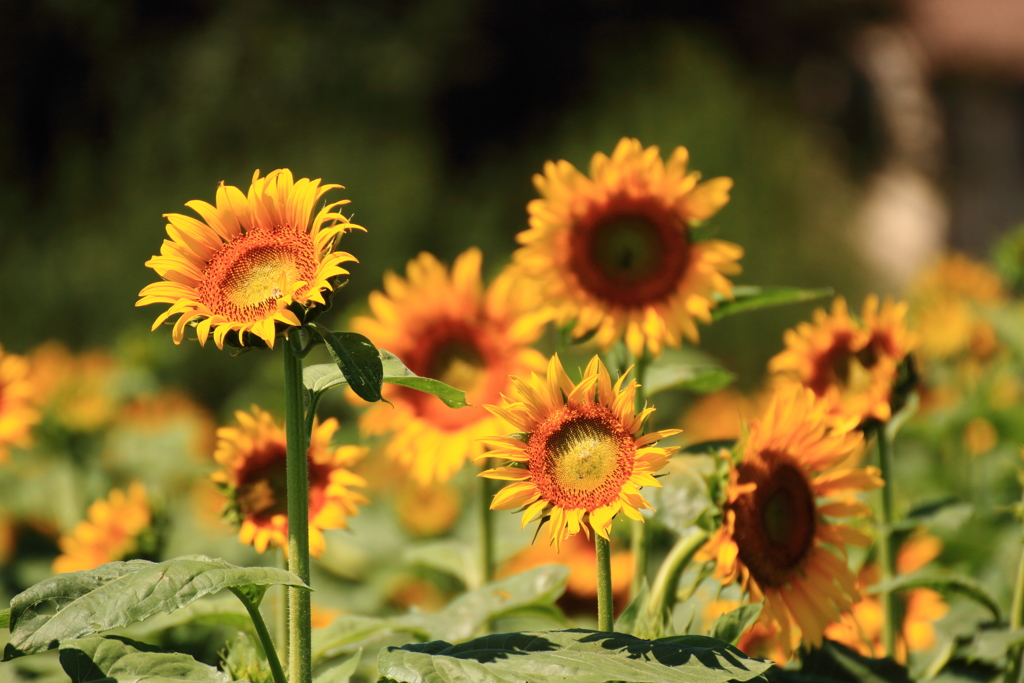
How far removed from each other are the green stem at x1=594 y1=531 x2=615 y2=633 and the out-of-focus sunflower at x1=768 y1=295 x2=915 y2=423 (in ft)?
1.40

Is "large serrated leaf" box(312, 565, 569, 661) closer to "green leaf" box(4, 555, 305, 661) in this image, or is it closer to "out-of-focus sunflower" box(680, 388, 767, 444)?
"green leaf" box(4, 555, 305, 661)

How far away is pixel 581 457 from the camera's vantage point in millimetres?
635

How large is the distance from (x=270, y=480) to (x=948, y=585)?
0.70 meters

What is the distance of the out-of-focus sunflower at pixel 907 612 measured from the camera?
40.6 inches

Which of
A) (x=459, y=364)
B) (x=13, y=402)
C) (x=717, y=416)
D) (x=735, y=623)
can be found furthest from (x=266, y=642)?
(x=717, y=416)

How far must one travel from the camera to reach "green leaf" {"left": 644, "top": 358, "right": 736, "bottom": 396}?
38.1 inches

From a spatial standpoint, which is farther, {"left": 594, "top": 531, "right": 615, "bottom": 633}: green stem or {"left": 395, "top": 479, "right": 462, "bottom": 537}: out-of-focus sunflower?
{"left": 395, "top": 479, "right": 462, "bottom": 537}: out-of-focus sunflower

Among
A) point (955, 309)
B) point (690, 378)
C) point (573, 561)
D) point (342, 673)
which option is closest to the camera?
point (342, 673)

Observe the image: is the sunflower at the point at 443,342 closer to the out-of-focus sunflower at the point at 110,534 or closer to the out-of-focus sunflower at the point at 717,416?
the out-of-focus sunflower at the point at 110,534

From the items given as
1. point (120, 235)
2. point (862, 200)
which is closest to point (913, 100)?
point (862, 200)

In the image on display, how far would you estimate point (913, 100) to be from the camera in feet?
16.7

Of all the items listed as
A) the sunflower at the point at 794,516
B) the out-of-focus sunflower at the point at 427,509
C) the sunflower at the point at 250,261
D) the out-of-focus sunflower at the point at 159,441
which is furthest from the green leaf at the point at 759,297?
the out-of-focus sunflower at the point at 159,441

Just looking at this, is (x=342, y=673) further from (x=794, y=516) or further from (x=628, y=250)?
(x=628, y=250)

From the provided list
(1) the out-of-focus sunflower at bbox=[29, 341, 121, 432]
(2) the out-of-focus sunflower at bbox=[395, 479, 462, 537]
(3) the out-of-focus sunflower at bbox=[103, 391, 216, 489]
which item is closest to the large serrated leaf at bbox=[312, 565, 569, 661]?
(1) the out-of-focus sunflower at bbox=[29, 341, 121, 432]
